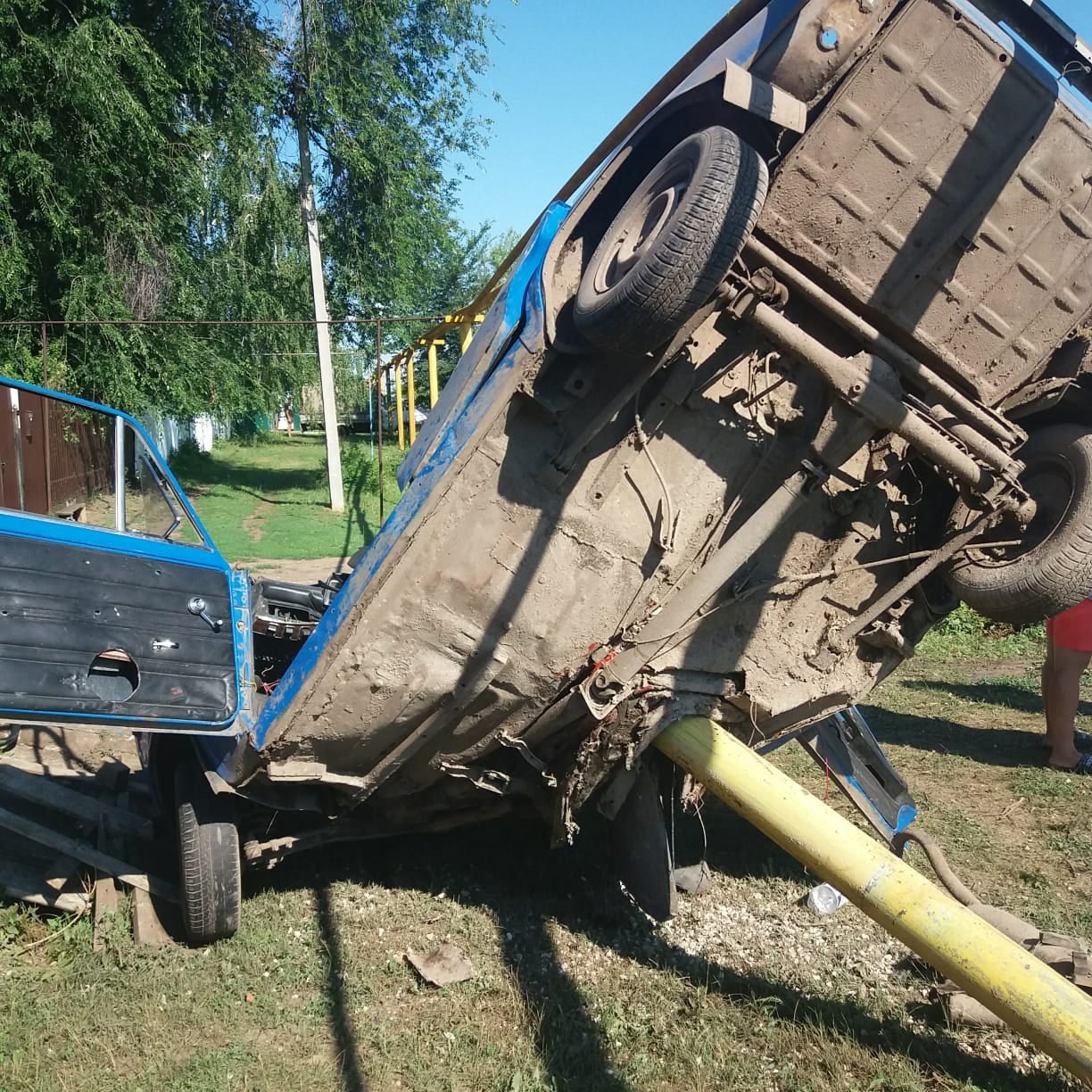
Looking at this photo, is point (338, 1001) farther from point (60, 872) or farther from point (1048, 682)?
point (1048, 682)

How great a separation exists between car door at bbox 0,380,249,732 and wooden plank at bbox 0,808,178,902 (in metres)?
1.05

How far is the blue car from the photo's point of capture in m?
2.99

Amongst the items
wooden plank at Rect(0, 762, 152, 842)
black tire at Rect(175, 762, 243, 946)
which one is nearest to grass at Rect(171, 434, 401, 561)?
wooden plank at Rect(0, 762, 152, 842)

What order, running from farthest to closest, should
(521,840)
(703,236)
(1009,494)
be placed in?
1. (521,840)
2. (1009,494)
3. (703,236)

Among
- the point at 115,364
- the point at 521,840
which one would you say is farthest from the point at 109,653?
the point at 115,364

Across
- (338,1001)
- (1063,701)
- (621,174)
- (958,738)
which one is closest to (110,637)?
(338,1001)

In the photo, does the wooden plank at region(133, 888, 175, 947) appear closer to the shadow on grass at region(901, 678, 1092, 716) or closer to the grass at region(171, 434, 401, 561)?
the shadow on grass at region(901, 678, 1092, 716)

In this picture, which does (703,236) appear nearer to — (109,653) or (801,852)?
(801,852)

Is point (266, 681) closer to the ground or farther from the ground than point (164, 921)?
farther from the ground

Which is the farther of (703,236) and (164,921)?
(164,921)

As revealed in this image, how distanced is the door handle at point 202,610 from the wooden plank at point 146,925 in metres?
1.37

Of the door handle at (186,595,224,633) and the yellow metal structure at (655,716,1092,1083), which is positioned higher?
the door handle at (186,595,224,633)

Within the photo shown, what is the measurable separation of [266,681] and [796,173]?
3677 mm

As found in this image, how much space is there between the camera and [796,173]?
3.09m
